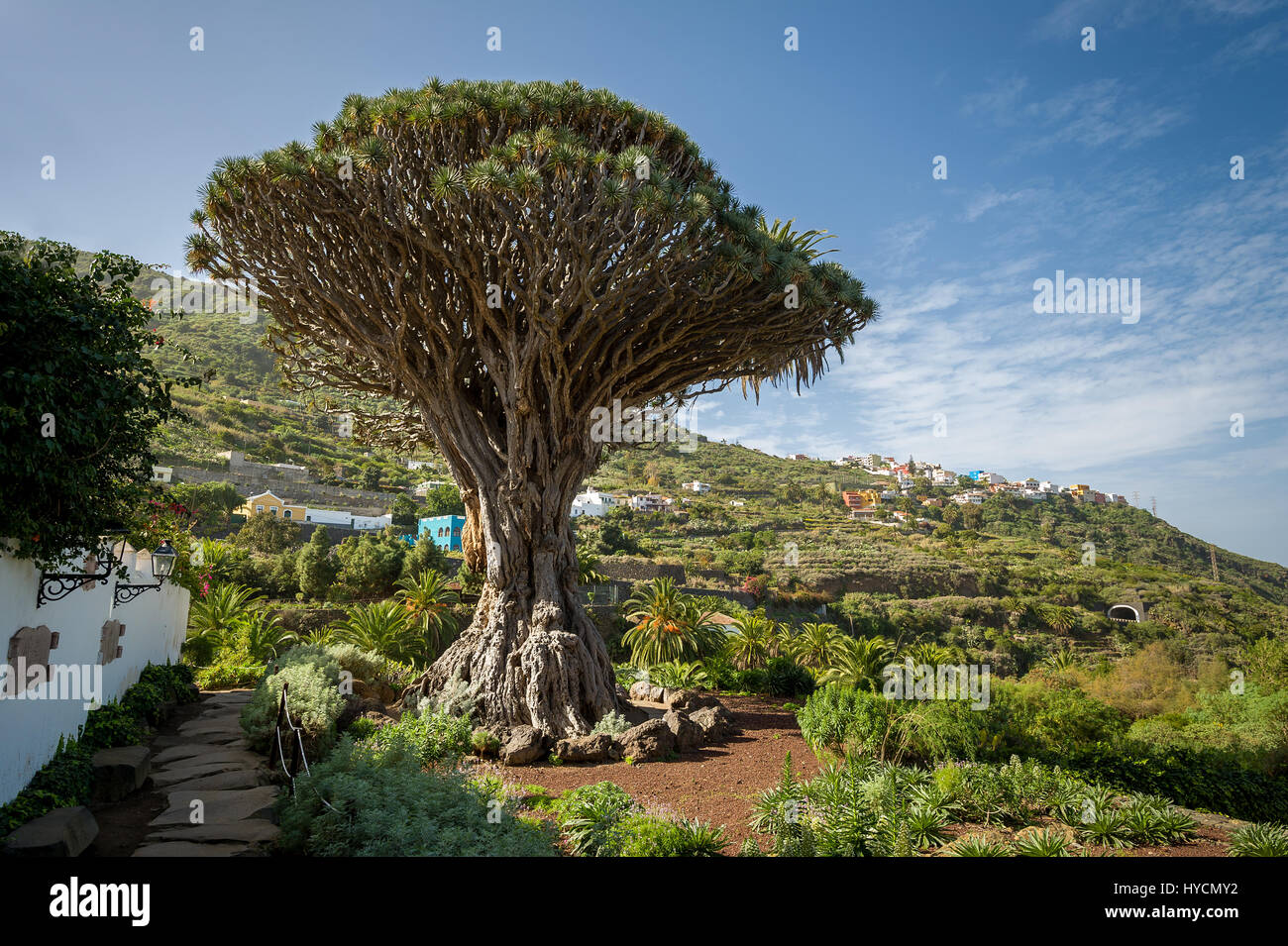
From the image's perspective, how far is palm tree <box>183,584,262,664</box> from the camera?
13.3m

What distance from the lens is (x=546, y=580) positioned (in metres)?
10.1

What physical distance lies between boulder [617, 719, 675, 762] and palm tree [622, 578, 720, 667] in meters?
6.88

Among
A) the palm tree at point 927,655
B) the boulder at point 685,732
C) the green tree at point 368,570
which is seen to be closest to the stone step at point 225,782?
the boulder at point 685,732

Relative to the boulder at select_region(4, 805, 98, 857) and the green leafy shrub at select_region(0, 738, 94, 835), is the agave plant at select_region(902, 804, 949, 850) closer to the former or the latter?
the boulder at select_region(4, 805, 98, 857)

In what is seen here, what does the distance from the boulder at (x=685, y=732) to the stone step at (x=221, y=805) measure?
4.69 m

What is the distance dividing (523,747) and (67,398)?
5.86m

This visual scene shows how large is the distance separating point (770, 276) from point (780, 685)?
841 centimetres

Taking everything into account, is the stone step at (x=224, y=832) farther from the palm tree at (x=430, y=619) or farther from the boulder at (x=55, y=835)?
the palm tree at (x=430, y=619)

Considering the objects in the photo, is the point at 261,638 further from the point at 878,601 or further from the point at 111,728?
the point at 878,601

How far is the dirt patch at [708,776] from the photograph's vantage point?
6258mm

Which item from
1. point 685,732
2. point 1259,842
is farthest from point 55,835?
point 1259,842

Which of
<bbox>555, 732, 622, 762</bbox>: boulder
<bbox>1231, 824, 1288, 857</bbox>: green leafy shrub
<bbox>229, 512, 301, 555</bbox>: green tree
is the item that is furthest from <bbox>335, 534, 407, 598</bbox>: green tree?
<bbox>1231, 824, 1288, 857</bbox>: green leafy shrub

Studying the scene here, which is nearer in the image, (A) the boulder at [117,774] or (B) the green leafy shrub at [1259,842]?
(B) the green leafy shrub at [1259,842]
